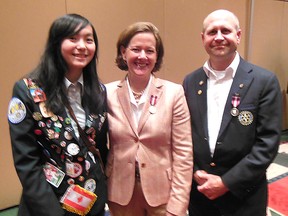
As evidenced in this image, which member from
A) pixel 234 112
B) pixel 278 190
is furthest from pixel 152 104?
pixel 278 190

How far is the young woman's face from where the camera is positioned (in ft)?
4.18

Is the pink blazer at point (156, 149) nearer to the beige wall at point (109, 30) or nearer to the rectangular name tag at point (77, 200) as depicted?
the rectangular name tag at point (77, 200)

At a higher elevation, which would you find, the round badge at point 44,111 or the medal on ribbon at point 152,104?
the round badge at point 44,111

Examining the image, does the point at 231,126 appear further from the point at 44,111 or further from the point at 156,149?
the point at 44,111

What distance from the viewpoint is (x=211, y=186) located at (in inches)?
58.3

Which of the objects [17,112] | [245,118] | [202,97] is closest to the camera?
[17,112]

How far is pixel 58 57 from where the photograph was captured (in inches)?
51.4

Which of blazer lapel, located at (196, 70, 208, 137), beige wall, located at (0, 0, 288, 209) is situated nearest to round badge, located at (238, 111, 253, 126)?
blazer lapel, located at (196, 70, 208, 137)

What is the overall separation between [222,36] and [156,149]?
767mm

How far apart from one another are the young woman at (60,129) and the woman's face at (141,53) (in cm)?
23

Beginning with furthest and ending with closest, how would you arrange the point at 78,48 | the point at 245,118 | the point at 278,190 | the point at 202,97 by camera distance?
1. the point at 278,190
2. the point at 202,97
3. the point at 245,118
4. the point at 78,48

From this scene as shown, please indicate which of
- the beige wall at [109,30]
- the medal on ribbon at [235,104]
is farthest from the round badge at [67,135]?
the beige wall at [109,30]

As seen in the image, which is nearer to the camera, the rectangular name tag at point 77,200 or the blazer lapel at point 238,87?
the rectangular name tag at point 77,200

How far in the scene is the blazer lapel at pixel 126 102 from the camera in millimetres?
1458
